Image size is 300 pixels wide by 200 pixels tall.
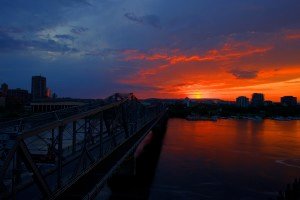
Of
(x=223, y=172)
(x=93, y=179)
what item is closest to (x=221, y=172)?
(x=223, y=172)

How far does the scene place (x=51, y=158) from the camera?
1551 cm

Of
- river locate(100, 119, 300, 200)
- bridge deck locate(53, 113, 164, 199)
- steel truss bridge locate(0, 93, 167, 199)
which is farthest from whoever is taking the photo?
river locate(100, 119, 300, 200)

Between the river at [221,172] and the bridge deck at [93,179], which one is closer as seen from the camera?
the bridge deck at [93,179]

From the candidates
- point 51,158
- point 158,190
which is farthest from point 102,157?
point 158,190

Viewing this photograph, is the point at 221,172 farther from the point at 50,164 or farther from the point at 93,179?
the point at 50,164

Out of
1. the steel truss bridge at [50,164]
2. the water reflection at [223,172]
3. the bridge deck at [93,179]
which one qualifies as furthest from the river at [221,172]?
the steel truss bridge at [50,164]

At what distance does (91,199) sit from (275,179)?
87.7ft

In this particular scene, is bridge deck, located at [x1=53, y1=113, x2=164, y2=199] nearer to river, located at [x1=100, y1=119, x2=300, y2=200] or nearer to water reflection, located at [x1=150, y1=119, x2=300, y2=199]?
river, located at [x1=100, y1=119, x2=300, y2=200]

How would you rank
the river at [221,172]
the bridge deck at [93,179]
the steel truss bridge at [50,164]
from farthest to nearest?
1. the river at [221,172]
2. the bridge deck at [93,179]
3. the steel truss bridge at [50,164]

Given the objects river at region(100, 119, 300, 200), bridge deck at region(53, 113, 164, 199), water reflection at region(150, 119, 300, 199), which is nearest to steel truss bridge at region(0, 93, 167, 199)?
bridge deck at region(53, 113, 164, 199)

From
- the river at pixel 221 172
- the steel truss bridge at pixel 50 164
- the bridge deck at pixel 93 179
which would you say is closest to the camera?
the steel truss bridge at pixel 50 164

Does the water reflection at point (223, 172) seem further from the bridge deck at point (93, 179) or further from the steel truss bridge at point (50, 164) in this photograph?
the steel truss bridge at point (50, 164)

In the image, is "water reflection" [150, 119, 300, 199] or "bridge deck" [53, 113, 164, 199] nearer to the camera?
"bridge deck" [53, 113, 164, 199]

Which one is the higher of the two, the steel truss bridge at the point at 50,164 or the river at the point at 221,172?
the steel truss bridge at the point at 50,164
